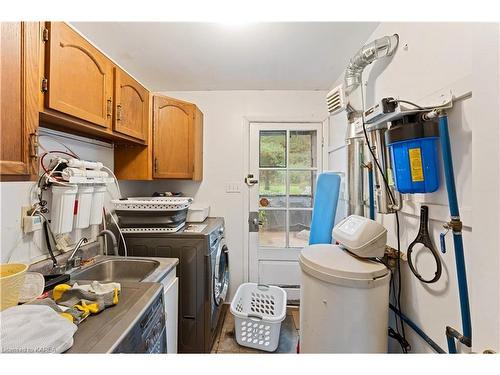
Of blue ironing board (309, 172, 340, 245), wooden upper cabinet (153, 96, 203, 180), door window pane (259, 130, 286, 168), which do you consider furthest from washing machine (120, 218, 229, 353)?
door window pane (259, 130, 286, 168)

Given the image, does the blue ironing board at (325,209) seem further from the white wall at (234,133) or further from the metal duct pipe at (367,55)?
the white wall at (234,133)

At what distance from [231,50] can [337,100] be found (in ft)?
3.01

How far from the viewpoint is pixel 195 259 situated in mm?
1729

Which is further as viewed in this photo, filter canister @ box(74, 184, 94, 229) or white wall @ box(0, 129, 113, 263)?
filter canister @ box(74, 184, 94, 229)

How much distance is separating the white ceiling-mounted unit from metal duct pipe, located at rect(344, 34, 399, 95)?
94 millimetres

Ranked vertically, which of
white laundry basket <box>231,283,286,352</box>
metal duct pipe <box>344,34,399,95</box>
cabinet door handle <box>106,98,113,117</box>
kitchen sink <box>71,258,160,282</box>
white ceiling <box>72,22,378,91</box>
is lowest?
white laundry basket <box>231,283,286,352</box>

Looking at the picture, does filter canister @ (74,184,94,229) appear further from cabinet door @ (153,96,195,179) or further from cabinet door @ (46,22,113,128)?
cabinet door @ (153,96,195,179)

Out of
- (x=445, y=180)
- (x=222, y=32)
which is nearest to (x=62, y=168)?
(x=222, y=32)

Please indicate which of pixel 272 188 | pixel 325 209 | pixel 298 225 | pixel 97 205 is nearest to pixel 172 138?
pixel 97 205

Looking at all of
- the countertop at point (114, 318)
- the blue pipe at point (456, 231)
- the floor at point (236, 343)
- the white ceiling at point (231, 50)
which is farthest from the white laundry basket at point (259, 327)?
the white ceiling at point (231, 50)

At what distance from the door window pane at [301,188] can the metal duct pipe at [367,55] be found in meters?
1.10

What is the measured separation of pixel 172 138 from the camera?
216 cm

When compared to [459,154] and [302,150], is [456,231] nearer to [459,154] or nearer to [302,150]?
[459,154]

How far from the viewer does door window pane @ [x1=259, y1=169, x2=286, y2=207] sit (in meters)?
2.57
